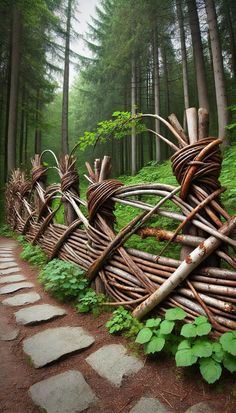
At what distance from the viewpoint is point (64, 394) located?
129cm

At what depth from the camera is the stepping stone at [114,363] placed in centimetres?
142

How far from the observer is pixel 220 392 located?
47.5 inches

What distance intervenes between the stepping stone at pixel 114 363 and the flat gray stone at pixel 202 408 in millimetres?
364

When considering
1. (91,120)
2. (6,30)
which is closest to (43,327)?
(6,30)

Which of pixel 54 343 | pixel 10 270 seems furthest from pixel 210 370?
pixel 10 270

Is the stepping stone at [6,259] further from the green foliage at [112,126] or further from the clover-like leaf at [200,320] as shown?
the clover-like leaf at [200,320]

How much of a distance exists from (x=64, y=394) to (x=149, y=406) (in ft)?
1.45

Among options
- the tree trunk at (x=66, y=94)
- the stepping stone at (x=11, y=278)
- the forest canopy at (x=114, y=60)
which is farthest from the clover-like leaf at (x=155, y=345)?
the tree trunk at (x=66, y=94)

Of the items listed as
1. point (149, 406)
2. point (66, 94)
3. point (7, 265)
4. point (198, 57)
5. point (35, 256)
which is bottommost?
point (149, 406)

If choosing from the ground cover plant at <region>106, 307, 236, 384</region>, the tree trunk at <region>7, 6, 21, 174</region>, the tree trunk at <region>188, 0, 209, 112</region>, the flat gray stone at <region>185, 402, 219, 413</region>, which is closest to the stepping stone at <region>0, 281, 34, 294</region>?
the ground cover plant at <region>106, 307, 236, 384</region>

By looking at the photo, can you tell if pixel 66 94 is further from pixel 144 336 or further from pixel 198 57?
pixel 144 336

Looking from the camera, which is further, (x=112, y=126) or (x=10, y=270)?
(x=10, y=270)

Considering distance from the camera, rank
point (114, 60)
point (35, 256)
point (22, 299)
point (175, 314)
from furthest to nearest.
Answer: point (114, 60) < point (35, 256) < point (22, 299) < point (175, 314)

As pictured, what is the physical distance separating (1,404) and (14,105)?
1170 cm
